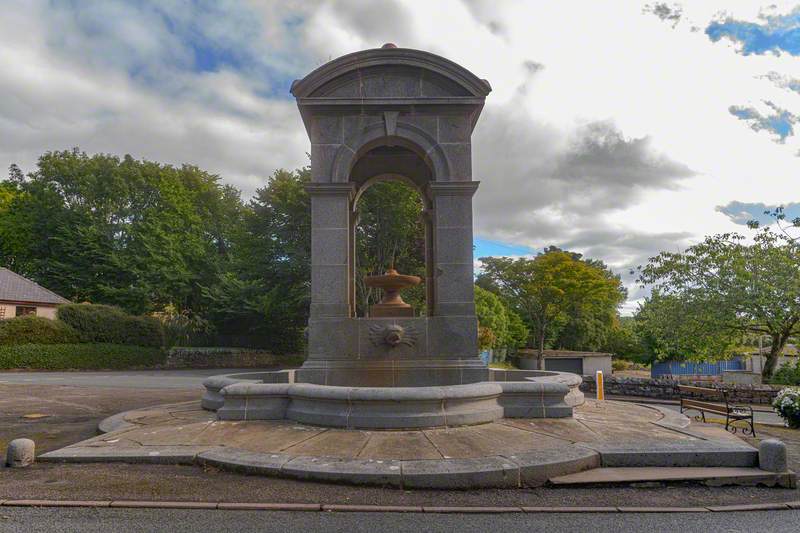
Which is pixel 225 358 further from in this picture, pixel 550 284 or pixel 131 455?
pixel 131 455

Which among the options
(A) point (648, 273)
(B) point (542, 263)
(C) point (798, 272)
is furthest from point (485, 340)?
(C) point (798, 272)

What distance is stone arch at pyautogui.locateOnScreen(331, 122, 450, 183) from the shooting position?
1150 centimetres

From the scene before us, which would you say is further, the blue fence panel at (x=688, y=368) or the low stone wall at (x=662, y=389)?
the blue fence panel at (x=688, y=368)

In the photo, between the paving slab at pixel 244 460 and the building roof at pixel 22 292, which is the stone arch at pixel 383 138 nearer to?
the paving slab at pixel 244 460

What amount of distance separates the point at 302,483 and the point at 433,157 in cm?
748

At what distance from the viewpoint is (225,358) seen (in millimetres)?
39094

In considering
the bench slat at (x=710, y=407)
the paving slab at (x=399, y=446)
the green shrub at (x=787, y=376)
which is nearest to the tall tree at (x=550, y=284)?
the green shrub at (x=787, y=376)

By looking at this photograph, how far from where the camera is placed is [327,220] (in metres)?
11.4

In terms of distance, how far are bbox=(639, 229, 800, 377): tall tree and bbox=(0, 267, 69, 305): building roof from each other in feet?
122

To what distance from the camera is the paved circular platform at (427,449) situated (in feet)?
20.1

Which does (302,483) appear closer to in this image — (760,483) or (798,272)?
(760,483)

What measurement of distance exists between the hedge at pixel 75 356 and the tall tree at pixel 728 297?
1210 inches

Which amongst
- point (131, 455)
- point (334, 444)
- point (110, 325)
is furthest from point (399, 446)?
point (110, 325)

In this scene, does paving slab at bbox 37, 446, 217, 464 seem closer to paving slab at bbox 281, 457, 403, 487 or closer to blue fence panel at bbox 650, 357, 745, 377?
paving slab at bbox 281, 457, 403, 487
